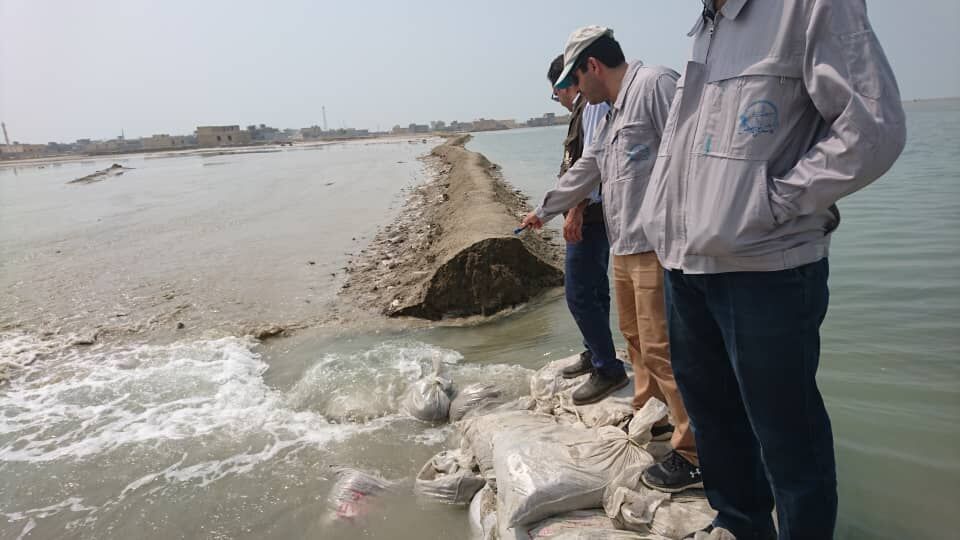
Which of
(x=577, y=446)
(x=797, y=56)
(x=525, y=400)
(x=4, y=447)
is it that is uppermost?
(x=797, y=56)

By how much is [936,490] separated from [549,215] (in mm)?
2119

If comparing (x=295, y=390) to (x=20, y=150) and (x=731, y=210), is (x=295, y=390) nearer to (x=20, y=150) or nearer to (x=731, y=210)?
(x=731, y=210)

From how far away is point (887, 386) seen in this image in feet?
11.5

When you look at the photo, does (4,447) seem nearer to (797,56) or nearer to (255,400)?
(255,400)

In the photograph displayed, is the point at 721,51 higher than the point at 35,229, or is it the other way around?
the point at 721,51

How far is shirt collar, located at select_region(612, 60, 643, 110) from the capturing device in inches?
87.8

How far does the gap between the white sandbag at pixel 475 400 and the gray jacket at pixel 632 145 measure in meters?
1.55

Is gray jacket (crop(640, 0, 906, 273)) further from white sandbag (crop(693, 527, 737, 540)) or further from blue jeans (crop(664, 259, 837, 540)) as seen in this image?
white sandbag (crop(693, 527, 737, 540))

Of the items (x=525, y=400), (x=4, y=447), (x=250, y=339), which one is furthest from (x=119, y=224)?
(x=525, y=400)

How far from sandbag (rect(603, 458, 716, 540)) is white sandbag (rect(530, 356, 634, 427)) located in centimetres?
58

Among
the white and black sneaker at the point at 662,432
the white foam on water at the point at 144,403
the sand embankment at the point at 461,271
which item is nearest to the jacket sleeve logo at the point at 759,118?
the white and black sneaker at the point at 662,432

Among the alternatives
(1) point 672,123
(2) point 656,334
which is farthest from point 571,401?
(1) point 672,123

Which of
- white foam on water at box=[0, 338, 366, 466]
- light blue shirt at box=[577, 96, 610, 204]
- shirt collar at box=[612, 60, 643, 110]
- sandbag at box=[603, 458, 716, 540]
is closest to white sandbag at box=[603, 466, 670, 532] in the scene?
sandbag at box=[603, 458, 716, 540]

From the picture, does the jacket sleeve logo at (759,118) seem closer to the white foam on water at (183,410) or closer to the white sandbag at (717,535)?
the white sandbag at (717,535)
